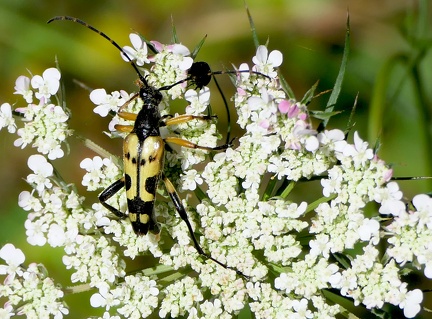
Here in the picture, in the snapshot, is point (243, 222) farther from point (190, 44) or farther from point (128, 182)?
point (190, 44)

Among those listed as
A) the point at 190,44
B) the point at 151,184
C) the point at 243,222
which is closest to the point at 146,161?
the point at 151,184

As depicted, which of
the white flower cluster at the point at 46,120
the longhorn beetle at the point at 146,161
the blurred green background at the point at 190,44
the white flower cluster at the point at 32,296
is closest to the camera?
the longhorn beetle at the point at 146,161

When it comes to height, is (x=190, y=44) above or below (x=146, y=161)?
above

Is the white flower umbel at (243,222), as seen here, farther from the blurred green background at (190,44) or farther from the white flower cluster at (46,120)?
the blurred green background at (190,44)

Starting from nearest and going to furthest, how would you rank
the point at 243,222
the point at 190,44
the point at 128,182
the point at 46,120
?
the point at 243,222
the point at 128,182
the point at 46,120
the point at 190,44

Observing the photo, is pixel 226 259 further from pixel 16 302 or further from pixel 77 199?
pixel 16 302

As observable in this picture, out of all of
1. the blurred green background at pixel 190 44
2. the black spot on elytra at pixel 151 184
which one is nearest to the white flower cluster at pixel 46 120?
the black spot on elytra at pixel 151 184

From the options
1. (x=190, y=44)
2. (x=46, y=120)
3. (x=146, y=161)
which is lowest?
(x=146, y=161)
